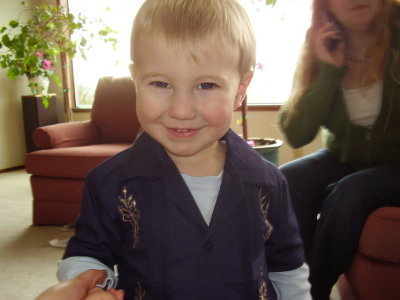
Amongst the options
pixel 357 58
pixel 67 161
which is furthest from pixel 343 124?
pixel 67 161

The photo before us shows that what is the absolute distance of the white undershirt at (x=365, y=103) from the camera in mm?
1320

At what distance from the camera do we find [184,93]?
0.67 meters

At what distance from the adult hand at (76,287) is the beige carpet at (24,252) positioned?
1.08 metres

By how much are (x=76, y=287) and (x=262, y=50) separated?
3.26m

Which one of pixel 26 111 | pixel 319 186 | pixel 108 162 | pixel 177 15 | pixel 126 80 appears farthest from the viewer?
pixel 26 111

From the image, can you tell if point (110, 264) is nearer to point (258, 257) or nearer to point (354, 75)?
point (258, 257)

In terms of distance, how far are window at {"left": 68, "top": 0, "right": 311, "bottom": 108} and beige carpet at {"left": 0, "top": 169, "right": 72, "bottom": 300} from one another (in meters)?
1.60

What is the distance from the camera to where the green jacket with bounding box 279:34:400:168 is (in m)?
1.27

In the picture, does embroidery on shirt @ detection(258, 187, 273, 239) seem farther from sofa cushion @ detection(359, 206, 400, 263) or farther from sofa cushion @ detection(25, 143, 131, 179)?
sofa cushion @ detection(25, 143, 131, 179)

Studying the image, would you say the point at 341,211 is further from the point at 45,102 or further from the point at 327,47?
the point at 45,102

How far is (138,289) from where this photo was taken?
2.40 ft

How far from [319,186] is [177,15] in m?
0.93

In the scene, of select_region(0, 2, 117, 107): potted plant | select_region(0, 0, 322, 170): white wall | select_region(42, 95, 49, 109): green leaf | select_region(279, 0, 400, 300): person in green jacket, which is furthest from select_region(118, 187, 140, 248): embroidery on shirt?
select_region(42, 95, 49, 109): green leaf

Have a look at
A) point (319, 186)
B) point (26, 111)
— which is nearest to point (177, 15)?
point (319, 186)
